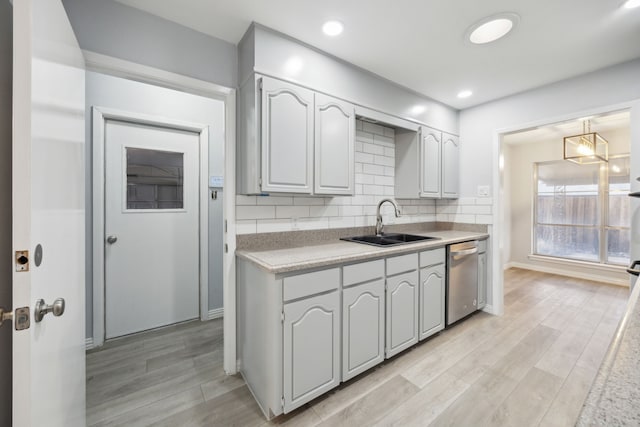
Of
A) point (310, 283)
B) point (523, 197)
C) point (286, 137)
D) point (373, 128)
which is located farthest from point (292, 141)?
point (523, 197)

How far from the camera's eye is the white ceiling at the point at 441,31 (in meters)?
1.59

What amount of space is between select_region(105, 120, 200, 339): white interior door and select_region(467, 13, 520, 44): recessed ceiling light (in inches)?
99.7

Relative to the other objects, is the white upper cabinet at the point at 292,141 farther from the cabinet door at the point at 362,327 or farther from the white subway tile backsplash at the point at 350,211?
the cabinet door at the point at 362,327

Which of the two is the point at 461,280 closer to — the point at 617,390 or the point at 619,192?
the point at 617,390

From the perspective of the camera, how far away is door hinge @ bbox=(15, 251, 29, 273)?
74 centimetres

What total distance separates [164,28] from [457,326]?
11.2ft

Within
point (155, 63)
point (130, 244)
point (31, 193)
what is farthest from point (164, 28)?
point (130, 244)

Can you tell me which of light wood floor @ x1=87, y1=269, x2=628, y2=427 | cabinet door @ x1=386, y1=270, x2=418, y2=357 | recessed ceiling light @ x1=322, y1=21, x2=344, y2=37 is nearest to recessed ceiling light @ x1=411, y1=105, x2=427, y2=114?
recessed ceiling light @ x1=322, y1=21, x2=344, y2=37

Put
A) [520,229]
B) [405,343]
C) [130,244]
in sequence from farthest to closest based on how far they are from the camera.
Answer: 1. [520,229]
2. [130,244]
3. [405,343]

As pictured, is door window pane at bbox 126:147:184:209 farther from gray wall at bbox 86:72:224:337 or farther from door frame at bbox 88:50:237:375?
door frame at bbox 88:50:237:375

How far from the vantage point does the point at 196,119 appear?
2.66 meters

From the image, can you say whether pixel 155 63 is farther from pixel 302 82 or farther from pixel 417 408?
pixel 417 408

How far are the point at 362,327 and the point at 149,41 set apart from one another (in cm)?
227

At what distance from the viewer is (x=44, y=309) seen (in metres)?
0.83
